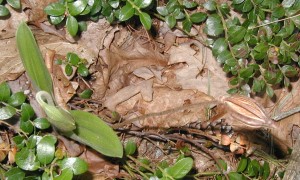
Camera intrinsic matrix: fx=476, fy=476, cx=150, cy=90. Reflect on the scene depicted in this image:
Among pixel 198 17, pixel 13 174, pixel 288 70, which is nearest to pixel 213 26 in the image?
pixel 198 17

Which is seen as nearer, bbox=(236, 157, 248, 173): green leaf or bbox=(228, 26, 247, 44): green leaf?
bbox=(228, 26, 247, 44): green leaf

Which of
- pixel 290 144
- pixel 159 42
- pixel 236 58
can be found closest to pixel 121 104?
pixel 159 42

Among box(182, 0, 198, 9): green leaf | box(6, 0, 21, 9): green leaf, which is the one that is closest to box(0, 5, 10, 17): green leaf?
box(6, 0, 21, 9): green leaf

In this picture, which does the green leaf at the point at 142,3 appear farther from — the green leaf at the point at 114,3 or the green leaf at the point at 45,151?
the green leaf at the point at 45,151

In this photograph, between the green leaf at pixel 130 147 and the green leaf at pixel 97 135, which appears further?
the green leaf at pixel 130 147

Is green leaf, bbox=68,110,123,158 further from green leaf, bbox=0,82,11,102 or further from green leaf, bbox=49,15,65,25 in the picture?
green leaf, bbox=49,15,65,25

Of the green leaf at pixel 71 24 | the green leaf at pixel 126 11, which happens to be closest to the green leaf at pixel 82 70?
the green leaf at pixel 71 24
